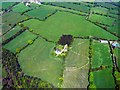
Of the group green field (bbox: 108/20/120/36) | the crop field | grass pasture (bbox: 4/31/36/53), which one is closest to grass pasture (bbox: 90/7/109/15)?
the crop field

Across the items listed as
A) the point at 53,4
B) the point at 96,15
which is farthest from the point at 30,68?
the point at 53,4

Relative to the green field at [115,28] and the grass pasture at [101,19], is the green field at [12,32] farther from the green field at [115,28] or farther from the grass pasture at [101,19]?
the green field at [115,28]

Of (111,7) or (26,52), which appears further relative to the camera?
(111,7)

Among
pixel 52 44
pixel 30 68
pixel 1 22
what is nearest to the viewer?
pixel 30 68

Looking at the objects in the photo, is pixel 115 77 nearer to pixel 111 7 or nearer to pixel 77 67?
pixel 77 67

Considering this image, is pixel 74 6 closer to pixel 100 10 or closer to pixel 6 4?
pixel 100 10

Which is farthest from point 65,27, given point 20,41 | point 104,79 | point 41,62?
point 104,79

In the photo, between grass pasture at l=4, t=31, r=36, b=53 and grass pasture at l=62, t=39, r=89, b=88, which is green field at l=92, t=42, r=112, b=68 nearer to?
grass pasture at l=62, t=39, r=89, b=88
